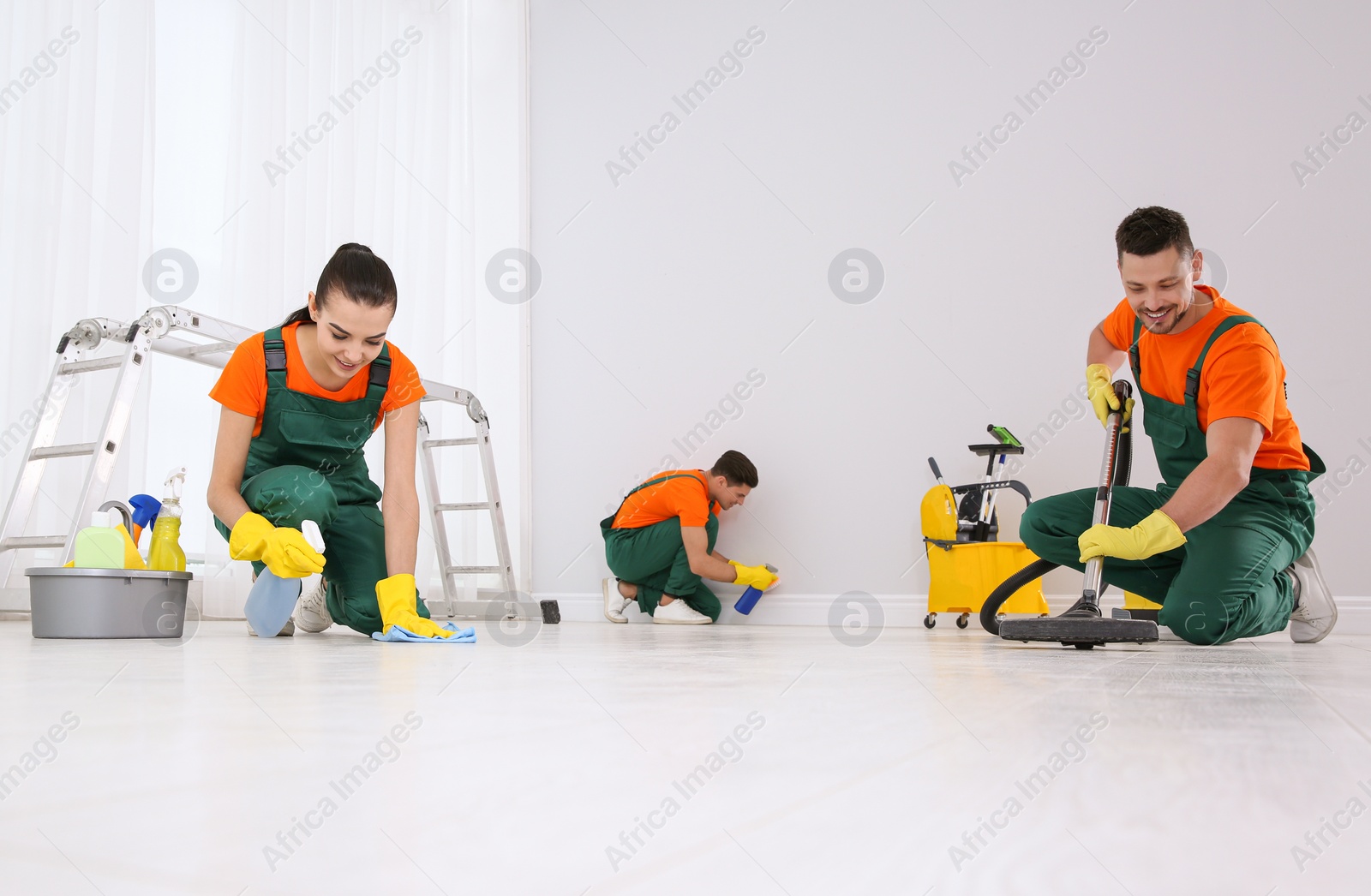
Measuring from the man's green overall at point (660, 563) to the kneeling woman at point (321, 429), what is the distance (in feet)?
5.49

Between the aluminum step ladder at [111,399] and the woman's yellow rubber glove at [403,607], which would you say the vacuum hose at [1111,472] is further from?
the aluminum step ladder at [111,399]

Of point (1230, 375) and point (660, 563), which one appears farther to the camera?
point (660, 563)

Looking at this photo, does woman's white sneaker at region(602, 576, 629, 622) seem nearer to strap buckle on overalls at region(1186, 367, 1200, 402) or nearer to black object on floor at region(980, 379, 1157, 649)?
black object on floor at region(980, 379, 1157, 649)

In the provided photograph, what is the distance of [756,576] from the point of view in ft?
12.0

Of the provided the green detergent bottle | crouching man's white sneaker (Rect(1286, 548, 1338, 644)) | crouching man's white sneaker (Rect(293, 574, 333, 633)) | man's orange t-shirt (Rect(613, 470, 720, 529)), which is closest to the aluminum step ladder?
the green detergent bottle

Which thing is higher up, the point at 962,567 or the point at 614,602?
the point at 962,567

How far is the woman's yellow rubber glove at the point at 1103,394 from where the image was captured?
2.07 m

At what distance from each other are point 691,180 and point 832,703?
3.60 meters

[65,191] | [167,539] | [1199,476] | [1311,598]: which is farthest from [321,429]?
[1311,598]

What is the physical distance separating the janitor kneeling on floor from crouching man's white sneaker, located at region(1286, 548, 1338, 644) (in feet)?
5.97

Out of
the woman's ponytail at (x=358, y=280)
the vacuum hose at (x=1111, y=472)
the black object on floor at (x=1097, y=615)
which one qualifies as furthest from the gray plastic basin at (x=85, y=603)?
the vacuum hose at (x=1111, y=472)

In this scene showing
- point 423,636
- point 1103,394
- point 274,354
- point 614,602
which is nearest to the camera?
point 423,636

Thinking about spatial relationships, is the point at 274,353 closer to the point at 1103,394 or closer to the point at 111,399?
the point at 111,399

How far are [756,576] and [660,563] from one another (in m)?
0.40
